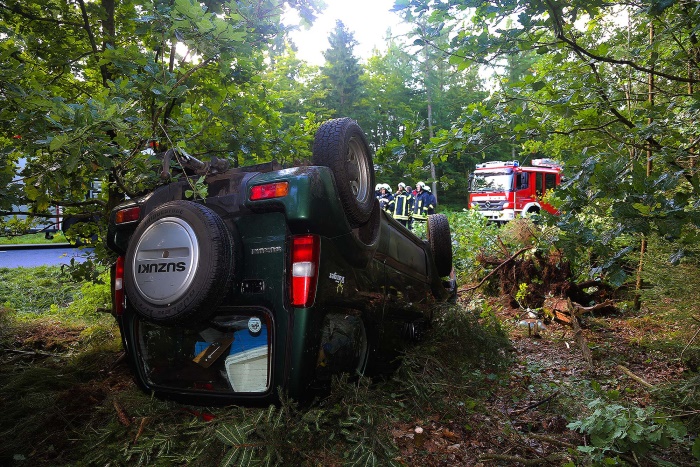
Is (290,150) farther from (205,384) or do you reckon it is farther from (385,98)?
(385,98)

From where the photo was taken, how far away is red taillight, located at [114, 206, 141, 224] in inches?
115

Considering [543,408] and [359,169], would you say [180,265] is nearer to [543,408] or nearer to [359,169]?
[359,169]

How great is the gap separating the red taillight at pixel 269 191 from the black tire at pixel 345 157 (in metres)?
0.35

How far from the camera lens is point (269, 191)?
2426mm

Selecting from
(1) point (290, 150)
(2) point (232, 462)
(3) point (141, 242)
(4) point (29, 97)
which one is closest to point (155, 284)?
(3) point (141, 242)

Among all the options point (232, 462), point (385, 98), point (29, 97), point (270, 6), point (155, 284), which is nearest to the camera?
point (232, 462)

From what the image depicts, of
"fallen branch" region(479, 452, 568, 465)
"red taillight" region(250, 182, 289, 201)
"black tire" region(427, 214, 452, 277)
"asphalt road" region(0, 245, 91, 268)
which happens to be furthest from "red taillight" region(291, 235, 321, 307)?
"asphalt road" region(0, 245, 91, 268)

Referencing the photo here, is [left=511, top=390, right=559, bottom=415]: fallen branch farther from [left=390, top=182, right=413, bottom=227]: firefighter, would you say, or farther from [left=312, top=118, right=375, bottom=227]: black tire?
[left=390, top=182, right=413, bottom=227]: firefighter

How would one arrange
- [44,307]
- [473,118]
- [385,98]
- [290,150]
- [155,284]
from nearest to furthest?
[155,284] → [473,118] → [290,150] → [44,307] → [385,98]

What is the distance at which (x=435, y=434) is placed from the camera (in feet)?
9.43

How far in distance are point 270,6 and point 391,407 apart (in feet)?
11.6

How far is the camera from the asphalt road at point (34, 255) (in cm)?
1079

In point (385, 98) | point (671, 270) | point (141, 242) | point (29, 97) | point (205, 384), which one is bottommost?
point (205, 384)

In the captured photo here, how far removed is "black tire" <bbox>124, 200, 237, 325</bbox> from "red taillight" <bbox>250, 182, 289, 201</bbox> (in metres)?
0.22
